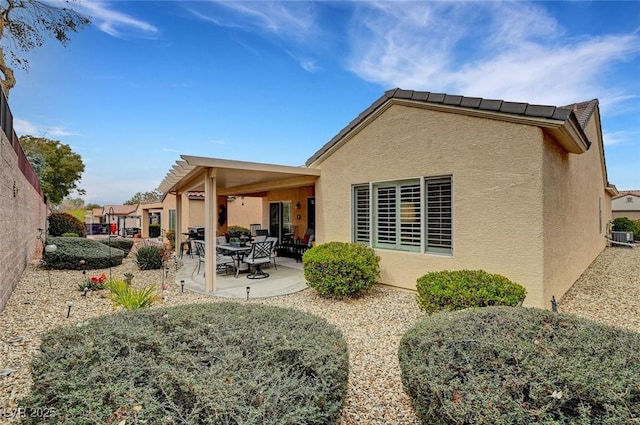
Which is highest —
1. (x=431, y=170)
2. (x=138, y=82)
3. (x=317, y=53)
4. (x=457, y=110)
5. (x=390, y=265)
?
(x=317, y=53)

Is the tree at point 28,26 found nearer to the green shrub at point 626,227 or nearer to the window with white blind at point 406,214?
the window with white blind at point 406,214

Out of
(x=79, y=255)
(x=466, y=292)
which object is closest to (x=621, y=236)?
(x=466, y=292)

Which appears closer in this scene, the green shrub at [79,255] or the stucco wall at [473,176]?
the stucco wall at [473,176]

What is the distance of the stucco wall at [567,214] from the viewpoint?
20.2 ft

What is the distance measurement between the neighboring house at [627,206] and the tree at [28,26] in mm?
44716

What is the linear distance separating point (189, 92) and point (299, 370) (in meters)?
11.9

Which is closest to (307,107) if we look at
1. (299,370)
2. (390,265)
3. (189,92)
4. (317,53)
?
(317,53)

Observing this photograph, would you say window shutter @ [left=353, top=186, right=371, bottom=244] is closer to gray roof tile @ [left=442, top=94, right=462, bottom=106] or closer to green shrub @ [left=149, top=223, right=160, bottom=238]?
gray roof tile @ [left=442, top=94, right=462, bottom=106]

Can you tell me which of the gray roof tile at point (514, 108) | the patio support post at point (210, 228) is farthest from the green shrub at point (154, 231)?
the gray roof tile at point (514, 108)

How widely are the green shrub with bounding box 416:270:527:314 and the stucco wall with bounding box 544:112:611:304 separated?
4.62 feet

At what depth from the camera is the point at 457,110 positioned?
267 inches

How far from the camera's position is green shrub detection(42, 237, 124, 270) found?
10.4m

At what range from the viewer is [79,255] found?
10.8m

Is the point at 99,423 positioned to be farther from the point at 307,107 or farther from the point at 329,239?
the point at 307,107
